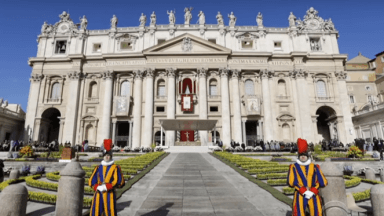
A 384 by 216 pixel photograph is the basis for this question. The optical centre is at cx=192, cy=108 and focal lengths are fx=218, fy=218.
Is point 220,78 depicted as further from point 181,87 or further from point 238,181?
point 238,181

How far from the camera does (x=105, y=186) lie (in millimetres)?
4656

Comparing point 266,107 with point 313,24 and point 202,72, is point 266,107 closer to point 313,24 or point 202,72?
point 202,72

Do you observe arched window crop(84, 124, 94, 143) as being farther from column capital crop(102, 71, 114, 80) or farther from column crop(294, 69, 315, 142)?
column crop(294, 69, 315, 142)

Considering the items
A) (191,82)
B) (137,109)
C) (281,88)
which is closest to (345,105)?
(281,88)

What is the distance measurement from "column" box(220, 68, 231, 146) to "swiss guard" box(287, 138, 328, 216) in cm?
3275

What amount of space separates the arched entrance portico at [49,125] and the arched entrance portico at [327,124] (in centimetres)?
5056

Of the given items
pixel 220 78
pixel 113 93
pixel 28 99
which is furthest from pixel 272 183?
pixel 28 99

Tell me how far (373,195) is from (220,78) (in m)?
36.4

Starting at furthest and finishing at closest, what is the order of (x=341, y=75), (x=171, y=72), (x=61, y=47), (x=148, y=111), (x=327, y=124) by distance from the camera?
(x=61, y=47) → (x=327, y=124) → (x=341, y=75) → (x=171, y=72) → (x=148, y=111)

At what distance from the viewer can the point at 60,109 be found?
Answer: 40750 millimetres

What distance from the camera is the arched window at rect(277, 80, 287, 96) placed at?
4159 centimetres

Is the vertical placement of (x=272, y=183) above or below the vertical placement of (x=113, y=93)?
below

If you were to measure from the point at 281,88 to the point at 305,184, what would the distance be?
133 feet

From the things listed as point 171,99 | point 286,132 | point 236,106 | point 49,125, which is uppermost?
point 171,99
